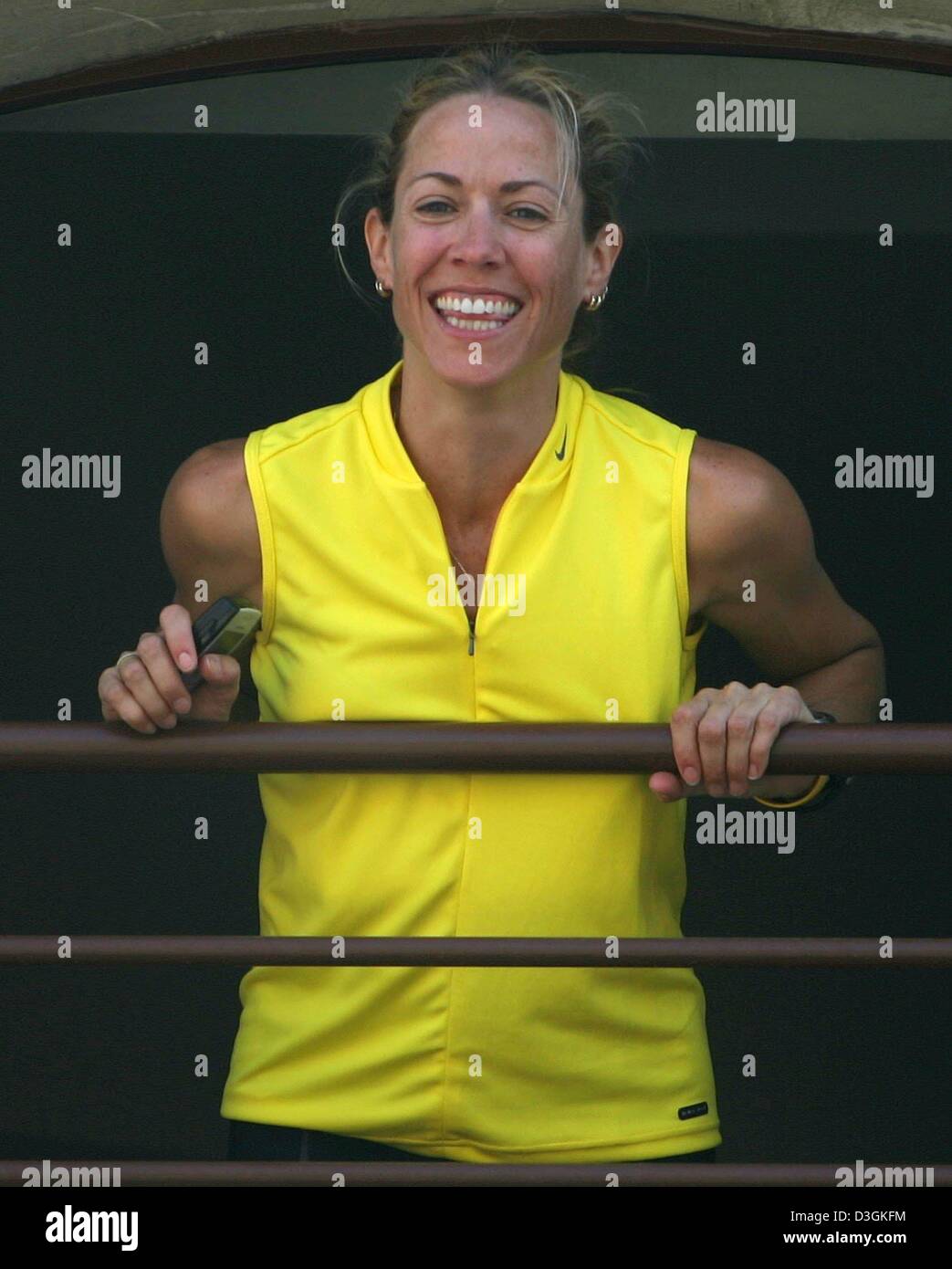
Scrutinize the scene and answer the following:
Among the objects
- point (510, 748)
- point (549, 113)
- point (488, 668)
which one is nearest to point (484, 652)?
point (488, 668)

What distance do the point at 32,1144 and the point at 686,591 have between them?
2675mm

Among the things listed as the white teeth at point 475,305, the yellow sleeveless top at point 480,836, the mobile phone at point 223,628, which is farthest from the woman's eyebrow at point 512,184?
the mobile phone at point 223,628

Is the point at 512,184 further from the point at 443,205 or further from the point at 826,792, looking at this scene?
the point at 826,792

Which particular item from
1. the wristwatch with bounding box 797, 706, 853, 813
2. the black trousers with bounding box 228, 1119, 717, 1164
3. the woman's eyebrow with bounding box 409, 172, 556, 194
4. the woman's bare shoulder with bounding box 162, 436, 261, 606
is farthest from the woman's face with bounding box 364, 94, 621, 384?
the black trousers with bounding box 228, 1119, 717, 1164

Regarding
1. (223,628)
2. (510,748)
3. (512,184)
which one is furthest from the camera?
(512,184)

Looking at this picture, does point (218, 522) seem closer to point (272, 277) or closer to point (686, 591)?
point (686, 591)

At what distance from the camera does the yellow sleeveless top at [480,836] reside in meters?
2.25

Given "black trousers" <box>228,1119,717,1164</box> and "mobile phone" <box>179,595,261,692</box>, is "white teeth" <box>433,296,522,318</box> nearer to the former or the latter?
"mobile phone" <box>179,595,261,692</box>

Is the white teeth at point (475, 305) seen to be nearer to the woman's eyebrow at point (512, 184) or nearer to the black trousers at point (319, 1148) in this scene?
the woman's eyebrow at point (512, 184)

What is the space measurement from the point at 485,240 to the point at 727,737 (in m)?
0.78

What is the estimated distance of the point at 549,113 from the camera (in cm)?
242

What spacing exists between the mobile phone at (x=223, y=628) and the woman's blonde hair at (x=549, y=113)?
0.71 meters

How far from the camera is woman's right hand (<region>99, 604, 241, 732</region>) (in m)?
1.86
